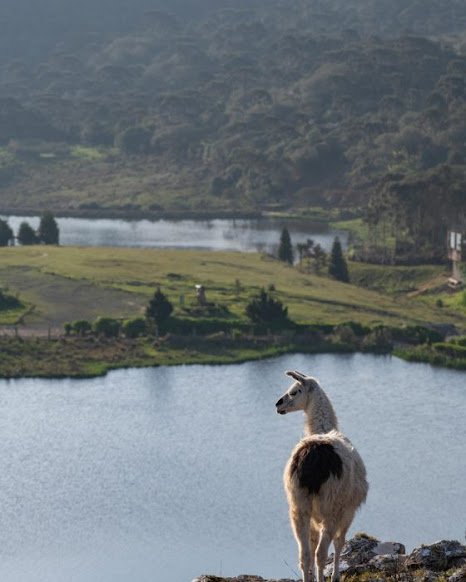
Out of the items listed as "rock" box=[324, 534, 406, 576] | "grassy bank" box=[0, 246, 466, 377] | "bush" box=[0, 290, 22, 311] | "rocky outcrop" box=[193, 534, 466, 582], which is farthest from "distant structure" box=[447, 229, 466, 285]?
"rocky outcrop" box=[193, 534, 466, 582]

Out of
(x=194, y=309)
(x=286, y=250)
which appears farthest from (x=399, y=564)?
(x=286, y=250)

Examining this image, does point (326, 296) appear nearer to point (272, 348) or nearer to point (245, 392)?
point (272, 348)

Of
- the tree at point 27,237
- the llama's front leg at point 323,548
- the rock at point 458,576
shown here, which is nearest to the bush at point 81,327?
the tree at point 27,237

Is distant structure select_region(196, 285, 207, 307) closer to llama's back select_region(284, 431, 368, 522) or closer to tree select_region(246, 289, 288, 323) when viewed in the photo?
tree select_region(246, 289, 288, 323)

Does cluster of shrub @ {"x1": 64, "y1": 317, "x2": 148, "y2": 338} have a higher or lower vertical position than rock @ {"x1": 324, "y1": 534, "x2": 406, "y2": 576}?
lower

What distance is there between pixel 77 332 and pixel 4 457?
73.3 feet

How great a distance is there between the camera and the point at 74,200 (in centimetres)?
17850

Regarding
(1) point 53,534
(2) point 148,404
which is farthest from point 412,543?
(2) point 148,404

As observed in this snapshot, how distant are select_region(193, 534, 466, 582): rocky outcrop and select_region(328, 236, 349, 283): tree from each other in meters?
79.5

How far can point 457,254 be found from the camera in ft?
336

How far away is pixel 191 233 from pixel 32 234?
120 feet

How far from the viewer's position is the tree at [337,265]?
3979 inches

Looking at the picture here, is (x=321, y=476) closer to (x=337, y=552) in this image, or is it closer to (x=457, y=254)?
(x=337, y=552)

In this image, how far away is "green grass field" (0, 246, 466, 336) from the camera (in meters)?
82.8
